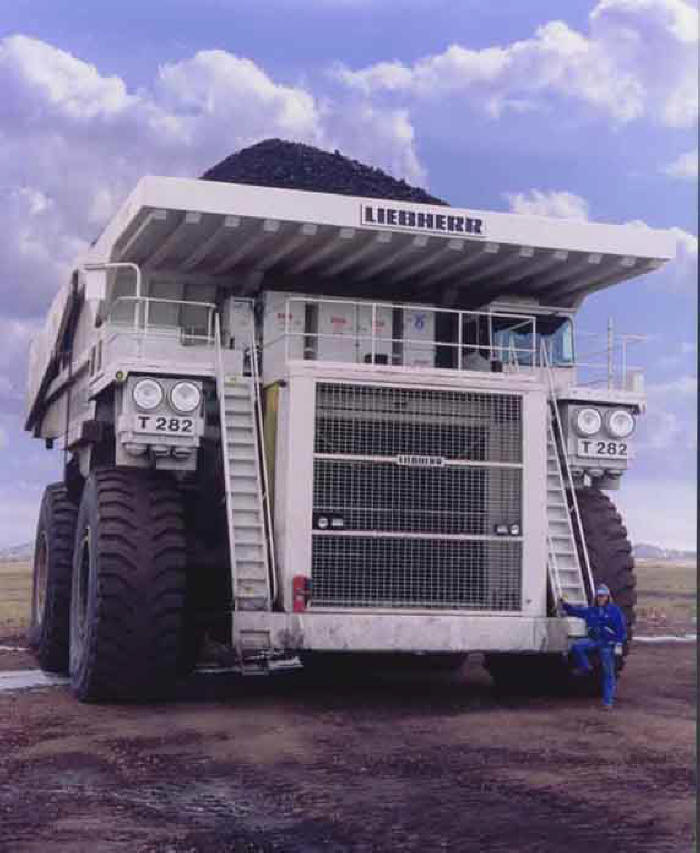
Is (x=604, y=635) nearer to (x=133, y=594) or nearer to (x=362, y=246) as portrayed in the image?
(x=133, y=594)

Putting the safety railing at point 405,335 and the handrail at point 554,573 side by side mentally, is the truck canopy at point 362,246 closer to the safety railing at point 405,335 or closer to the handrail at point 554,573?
the safety railing at point 405,335

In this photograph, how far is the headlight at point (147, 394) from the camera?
12.2m

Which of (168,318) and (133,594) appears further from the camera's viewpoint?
(168,318)

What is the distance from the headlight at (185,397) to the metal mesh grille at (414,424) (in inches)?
46.9

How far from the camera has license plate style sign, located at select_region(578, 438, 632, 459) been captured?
43.8 ft

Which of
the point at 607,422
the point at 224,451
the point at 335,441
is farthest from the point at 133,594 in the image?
the point at 607,422

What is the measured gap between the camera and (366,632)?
37.8 ft

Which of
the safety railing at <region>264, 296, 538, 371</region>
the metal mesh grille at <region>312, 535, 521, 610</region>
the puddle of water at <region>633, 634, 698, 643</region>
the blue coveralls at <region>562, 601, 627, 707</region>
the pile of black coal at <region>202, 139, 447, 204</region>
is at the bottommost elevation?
the puddle of water at <region>633, 634, 698, 643</region>

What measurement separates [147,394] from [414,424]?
100 inches

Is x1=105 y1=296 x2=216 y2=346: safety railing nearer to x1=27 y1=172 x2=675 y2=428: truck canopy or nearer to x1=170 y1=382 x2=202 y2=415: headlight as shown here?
x1=27 y1=172 x2=675 y2=428: truck canopy

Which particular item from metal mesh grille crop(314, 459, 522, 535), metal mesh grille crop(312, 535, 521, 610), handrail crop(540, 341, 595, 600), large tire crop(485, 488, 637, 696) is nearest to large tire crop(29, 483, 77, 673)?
metal mesh grille crop(312, 535, 521, 610)

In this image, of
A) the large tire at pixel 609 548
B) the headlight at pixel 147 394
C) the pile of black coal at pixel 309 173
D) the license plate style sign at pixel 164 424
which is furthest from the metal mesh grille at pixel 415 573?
the pile of black coal at pixel 309 173

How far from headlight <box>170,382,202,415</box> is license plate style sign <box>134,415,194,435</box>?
0.34 ft

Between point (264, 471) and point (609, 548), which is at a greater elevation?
point (264, 471)
